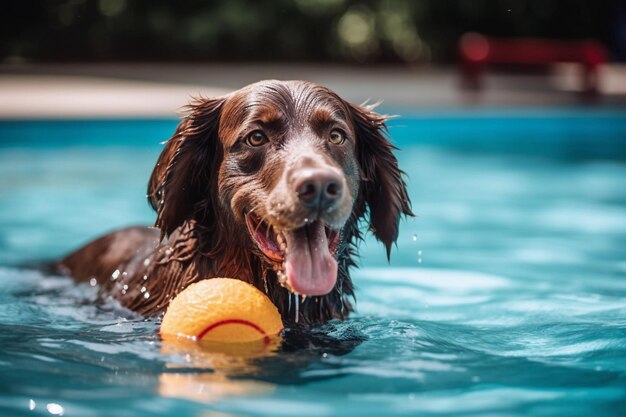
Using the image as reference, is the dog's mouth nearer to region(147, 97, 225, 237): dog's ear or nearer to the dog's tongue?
the dog's tongue

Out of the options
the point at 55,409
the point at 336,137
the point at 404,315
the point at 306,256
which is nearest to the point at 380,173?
the point at 336,137

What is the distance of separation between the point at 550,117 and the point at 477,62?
3.17 meters

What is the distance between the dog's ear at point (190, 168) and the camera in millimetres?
4039

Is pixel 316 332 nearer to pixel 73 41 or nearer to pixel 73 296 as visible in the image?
pixel 73 296

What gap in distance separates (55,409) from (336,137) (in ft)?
4.86

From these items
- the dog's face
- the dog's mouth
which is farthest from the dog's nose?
the dog's mouth

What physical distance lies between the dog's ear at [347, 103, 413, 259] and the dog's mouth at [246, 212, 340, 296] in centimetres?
53

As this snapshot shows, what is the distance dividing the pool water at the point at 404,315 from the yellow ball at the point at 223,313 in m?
0.10

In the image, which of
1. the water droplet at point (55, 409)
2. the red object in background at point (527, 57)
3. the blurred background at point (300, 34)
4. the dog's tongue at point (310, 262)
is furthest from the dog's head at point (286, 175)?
the blurred background at point (300, 34)

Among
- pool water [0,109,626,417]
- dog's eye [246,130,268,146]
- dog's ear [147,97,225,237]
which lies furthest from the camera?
dog's ear [147,97,225,237]

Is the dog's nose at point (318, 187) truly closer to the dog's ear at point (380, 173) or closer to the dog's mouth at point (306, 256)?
the dog's mouth at point (306, 256)

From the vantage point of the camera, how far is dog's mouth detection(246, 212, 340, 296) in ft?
11.6

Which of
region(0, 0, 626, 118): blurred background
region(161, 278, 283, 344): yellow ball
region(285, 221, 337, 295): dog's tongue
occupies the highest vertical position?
region(0, 0, 626, 118): blurred background

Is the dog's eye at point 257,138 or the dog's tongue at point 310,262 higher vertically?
the dog's eye at point 257,138
